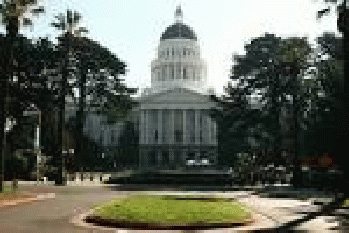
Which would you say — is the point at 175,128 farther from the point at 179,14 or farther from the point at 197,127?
the point at 179,14

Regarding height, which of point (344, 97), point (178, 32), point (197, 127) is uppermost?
point (178, 32)

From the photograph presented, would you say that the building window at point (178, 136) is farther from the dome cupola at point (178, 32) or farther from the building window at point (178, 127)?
the dome cupola at point (178, 32)

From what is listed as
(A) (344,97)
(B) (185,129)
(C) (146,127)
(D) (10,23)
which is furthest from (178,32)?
(A) (344,97)

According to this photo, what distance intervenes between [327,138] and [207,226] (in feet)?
131

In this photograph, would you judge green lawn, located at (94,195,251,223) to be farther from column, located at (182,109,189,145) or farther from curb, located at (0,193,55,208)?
column, located at (182,109,189,145)

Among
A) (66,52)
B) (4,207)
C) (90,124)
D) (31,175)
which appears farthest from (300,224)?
(90,124)

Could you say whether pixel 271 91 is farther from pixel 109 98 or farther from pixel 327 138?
pixel 109 98

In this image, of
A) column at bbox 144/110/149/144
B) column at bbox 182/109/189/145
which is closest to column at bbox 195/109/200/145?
column at bbox 182/109/189/145

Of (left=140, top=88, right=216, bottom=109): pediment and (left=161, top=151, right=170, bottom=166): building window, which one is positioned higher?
(left=140, top=88, right=216, bottom=109): pediment

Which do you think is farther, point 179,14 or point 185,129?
point 179,14

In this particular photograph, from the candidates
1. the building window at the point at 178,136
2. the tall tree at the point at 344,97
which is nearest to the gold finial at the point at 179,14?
the building window at the point at 178,136

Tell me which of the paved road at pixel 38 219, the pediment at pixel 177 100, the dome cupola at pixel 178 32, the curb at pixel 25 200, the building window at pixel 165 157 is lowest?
the paved road at pixel 38 219

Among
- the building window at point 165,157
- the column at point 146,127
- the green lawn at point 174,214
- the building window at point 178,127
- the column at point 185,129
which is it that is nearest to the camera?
the green lawn at point 174,214

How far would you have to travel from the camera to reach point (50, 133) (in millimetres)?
52094
